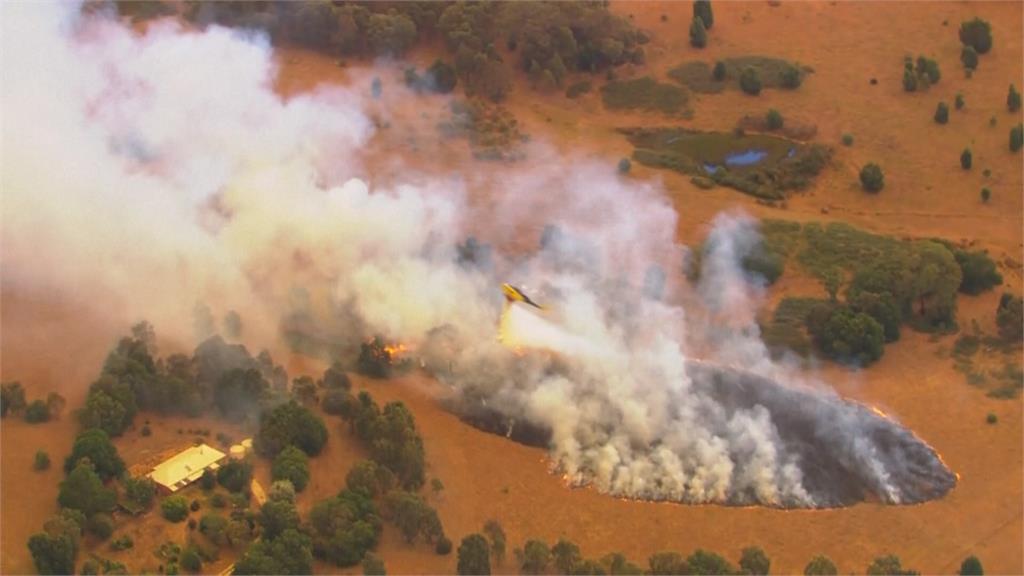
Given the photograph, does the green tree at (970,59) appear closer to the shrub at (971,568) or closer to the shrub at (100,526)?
the shrub at (971,568)

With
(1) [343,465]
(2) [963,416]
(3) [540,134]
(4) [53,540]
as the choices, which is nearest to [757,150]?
(3) [540,134]

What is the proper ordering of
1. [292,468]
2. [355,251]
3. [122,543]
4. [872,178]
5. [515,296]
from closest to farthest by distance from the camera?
[122,543], [292,468], [515,296], [355,251], [872,178]

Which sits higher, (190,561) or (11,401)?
(11,401)

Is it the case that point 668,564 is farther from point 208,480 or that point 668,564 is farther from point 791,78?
point 791,78

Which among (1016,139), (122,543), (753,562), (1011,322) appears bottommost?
(122,543)

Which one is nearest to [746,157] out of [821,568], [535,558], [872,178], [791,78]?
[872,178]

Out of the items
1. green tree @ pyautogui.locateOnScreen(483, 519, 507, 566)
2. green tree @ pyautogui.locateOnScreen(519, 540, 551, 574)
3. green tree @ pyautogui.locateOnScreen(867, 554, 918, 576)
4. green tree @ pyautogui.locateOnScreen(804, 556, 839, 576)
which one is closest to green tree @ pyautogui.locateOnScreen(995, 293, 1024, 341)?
green tree @ pyautogui.locateOnScreen(867, 554, 918, 576)

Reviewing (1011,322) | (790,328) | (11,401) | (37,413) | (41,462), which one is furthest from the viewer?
(790,328)
